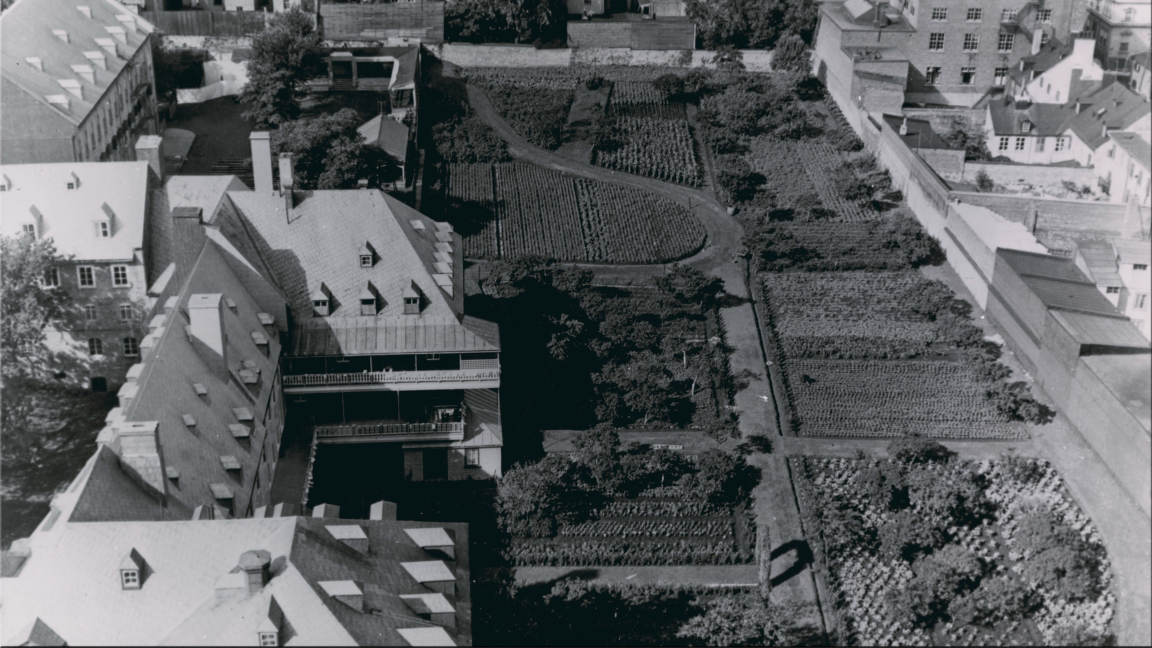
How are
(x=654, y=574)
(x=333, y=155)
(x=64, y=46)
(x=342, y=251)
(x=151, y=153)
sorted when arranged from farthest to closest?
(x=64, y=46) < (x=333, y=155) < (x=151, y=153) < (x=342, y=251) < (x=654, y=574)

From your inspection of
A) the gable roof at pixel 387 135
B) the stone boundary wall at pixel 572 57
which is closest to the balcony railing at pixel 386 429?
the gable roof at pixel 387 135

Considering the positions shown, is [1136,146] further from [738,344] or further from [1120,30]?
[738,344]

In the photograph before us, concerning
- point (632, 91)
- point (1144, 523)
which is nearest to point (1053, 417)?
point (1144, 523)

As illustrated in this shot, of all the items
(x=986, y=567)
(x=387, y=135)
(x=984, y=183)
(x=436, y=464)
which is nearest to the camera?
(x=986, y=567)

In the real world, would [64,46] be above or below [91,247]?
above

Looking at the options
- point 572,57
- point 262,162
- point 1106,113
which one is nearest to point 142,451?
point 262,162

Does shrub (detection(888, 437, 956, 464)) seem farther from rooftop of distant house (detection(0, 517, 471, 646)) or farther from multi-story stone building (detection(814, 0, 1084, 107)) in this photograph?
multi-story stone building (detection(814, 0, 1084, 107))

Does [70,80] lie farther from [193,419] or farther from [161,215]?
[193,419]
